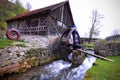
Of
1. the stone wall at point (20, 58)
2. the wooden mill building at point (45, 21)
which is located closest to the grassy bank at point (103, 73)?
the stone wall at point (20, 58)

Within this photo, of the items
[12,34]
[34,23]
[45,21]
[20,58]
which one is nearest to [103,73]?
[20,58]

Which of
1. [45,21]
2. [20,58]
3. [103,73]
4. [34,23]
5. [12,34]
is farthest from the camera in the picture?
[34,23]

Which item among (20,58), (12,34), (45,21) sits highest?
(45,21)

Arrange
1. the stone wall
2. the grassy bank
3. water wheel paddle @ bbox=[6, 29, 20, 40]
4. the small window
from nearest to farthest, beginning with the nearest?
the grassy bank
the stone wall
water wheel paddle @ bbox=[6, 29, 20, 40]
the small window

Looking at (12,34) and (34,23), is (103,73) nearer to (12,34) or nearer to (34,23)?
(12,34)

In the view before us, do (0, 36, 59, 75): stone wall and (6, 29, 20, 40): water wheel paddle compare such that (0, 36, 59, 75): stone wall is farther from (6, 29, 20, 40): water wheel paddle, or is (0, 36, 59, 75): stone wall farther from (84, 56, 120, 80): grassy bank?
(84, 56, 120, 80): grassy bank

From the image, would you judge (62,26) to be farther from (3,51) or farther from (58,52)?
(3,51)

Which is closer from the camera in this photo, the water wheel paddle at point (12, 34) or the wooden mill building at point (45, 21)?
the water wheel paddle at point (12, 34)

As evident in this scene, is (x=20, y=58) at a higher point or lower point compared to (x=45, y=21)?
lower

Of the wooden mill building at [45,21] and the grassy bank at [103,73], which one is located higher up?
the wooden mill building at [45,21]

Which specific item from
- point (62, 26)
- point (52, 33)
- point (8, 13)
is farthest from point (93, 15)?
point (8, 13)

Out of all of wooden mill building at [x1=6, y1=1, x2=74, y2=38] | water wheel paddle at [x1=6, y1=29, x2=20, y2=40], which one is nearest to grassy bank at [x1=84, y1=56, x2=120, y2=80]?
water wheel paddle at [x1=6, y1=29, x2=20, y2=40]

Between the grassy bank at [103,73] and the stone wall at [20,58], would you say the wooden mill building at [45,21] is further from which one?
the grassy bank at [103,73]

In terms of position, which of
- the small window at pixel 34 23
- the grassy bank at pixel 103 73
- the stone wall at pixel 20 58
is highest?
the small window at pixel 34 23
